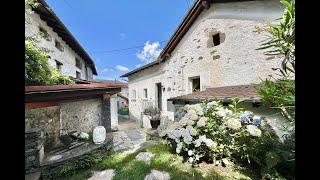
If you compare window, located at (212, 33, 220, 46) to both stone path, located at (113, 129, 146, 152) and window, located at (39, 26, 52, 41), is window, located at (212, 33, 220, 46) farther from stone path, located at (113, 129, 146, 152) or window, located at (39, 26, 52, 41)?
window, located at (39, 26, 52, 41)

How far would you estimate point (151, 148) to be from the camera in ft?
15.3

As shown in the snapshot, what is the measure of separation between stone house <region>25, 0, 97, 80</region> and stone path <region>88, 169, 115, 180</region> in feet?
16.9

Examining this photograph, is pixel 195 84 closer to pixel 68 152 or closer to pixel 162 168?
pixel 162 168

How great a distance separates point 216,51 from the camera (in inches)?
255

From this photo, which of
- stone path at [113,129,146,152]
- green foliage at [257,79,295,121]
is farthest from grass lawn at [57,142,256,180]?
green foliage at [257,79,295,121]

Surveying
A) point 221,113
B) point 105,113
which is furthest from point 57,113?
point 221,113

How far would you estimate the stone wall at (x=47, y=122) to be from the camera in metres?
3.48

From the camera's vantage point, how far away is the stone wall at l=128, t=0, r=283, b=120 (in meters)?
5.15

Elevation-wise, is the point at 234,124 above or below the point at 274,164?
above

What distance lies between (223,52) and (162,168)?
14.7 ft

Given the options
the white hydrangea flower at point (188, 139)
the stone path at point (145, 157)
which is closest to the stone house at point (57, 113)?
the stone path at point (145, 157)
